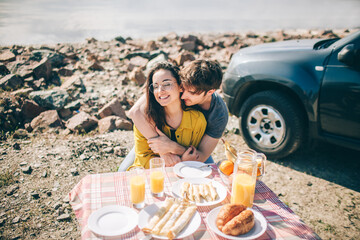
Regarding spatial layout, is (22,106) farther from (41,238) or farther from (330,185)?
(330,185)

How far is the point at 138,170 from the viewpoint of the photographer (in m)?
1.63

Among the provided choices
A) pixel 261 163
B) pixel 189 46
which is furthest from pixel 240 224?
pixel 189 46

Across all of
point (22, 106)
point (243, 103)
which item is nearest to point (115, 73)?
point (22, 106)

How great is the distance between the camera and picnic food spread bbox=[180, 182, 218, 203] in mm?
1584

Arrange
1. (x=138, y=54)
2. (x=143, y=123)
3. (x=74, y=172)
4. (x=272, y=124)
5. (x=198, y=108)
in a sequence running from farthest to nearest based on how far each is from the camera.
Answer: (x=138, y=54) < (x=272, y=124) < (x=74, y=172) < (x=198, y=108) < (x=143, y=123)

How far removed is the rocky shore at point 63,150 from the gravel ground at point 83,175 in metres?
0.01

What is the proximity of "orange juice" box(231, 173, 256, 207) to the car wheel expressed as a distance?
7.47 ft

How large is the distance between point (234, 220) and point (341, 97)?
2.51 meters

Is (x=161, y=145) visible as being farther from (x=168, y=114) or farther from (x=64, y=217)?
(x=64, y=217)

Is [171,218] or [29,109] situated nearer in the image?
[171,218]

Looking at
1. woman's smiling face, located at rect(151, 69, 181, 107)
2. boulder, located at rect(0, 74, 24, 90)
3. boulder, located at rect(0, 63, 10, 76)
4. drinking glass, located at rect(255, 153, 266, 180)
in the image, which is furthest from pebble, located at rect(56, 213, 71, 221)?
boulder, located at rect(0, 63, 10, 76)

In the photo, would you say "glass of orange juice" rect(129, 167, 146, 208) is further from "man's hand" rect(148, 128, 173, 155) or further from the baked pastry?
"man's hand" rect(148, 128, 173, 155)

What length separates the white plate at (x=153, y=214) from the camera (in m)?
1.29

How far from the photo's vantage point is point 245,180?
1531mm
